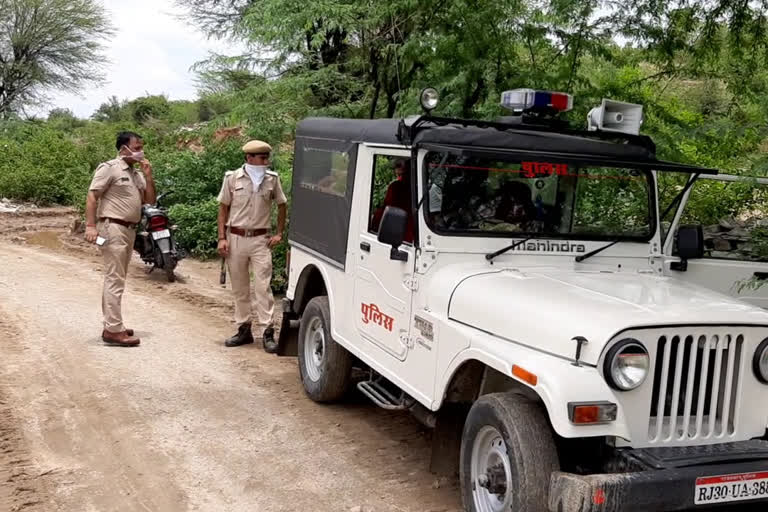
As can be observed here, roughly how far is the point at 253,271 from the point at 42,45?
24405mm

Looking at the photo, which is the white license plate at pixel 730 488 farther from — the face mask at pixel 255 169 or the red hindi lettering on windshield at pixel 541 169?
the face mask at pixel 255 169

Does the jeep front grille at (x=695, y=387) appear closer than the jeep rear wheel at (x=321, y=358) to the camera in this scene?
Yes

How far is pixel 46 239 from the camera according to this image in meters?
13.8

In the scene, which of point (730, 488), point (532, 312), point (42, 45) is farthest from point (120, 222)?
point (42, 45)

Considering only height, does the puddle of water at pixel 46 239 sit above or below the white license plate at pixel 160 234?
below

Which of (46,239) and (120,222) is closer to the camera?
(120,222)

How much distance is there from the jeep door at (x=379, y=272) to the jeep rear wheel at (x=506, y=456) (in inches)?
36.0

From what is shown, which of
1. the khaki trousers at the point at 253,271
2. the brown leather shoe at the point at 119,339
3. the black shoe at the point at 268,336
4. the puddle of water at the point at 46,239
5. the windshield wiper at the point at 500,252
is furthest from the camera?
the puddle of water at the point at 46,239

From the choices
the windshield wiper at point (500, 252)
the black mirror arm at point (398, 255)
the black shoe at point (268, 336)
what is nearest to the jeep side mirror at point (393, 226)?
the black mirror arm at point (398, 255)

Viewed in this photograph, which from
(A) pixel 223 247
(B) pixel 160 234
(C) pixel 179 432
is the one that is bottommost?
(C) pixel 179 432

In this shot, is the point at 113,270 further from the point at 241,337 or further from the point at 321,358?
the point at 321,358

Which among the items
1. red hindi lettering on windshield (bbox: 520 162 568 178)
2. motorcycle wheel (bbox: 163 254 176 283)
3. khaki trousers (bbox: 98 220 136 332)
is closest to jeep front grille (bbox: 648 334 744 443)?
red hindi lettering on windshield (bbox: 520 162 568 178)

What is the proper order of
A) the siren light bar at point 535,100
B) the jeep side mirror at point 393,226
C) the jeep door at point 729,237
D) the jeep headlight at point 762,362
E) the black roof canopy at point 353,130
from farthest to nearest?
the jeep door at point 729,237
the black roof canopy at point 353,130
the siren light bar at point 535,100
the jeep side mirror at point 393,226
the jeep headlight at point 762,362

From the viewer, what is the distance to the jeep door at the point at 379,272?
4680 mm
